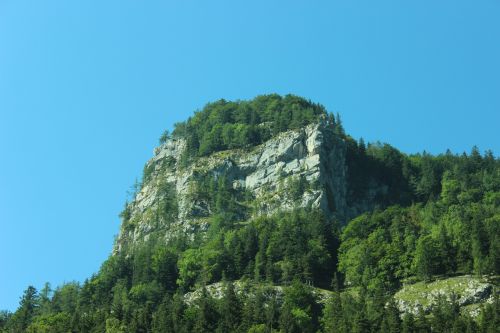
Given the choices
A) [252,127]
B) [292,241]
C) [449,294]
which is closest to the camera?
[449,294]

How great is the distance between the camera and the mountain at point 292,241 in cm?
11694

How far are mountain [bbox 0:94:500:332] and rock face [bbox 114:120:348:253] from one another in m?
0.31

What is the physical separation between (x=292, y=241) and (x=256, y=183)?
31758 mm

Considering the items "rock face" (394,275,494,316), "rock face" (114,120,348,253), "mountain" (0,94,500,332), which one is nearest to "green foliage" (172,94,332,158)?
"mountain" (0,94,500,332)

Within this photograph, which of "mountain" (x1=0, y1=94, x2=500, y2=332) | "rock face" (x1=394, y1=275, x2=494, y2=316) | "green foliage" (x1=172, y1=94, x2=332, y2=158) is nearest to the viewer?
"rock face" (x1=394, y1=275, x2=494, y2=316)

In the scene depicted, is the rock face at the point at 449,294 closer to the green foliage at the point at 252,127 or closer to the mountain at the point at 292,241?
the mountain at the point at 292,241

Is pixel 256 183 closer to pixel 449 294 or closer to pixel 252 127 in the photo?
pixel 252 127

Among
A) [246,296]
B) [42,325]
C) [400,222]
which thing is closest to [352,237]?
[400,222]

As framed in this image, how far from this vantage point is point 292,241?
142625 millimetres

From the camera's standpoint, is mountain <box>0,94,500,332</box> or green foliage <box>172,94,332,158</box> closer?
mountain <box>0,94,500,332</box>

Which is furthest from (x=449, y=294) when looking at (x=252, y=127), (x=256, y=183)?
(x=252, y=127)

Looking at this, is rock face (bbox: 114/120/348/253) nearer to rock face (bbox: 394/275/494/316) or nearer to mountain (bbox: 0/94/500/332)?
mountain (bbox: 0/94/500/332)

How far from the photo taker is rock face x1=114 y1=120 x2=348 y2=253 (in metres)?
165

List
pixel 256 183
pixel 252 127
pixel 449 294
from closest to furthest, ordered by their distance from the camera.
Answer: pixel 449 294, pixel 256 183, pixel 252 127
